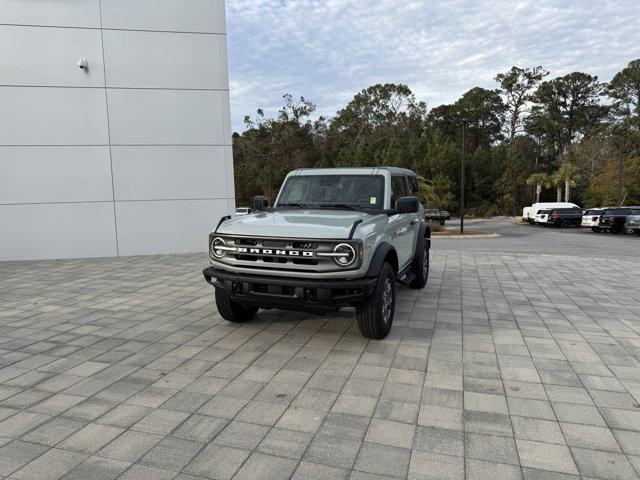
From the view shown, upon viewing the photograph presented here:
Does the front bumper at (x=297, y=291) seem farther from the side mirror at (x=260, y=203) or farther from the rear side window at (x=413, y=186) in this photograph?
the rear side window at (x=413, y=186)

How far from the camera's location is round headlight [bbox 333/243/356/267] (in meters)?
4.29

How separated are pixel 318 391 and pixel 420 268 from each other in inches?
162

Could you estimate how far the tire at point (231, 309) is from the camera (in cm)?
531

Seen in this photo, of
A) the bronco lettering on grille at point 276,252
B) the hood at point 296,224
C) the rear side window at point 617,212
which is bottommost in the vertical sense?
the rear side window at point 617,212

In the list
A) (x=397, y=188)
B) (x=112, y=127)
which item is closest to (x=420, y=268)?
(x=397, y=188)

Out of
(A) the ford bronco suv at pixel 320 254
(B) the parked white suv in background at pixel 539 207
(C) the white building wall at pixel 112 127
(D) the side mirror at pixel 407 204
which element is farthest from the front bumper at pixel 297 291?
(B) the parked white suv in background at pixel 539 207

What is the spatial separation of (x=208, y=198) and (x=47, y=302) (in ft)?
18.6

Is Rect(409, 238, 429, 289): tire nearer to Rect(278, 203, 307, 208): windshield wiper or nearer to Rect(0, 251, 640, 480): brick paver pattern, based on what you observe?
Rect(0, 251, 640, 480): brick paver pattern

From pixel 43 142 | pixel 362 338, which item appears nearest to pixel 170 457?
pixel 362 338

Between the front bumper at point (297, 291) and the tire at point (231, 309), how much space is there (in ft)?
1.95

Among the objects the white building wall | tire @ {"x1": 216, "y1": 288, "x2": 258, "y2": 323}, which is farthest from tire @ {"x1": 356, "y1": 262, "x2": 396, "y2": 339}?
the white building wall

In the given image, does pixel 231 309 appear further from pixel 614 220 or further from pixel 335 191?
pixel 614 220

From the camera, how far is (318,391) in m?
3.73

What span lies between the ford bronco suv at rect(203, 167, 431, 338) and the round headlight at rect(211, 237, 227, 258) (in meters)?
0.01
